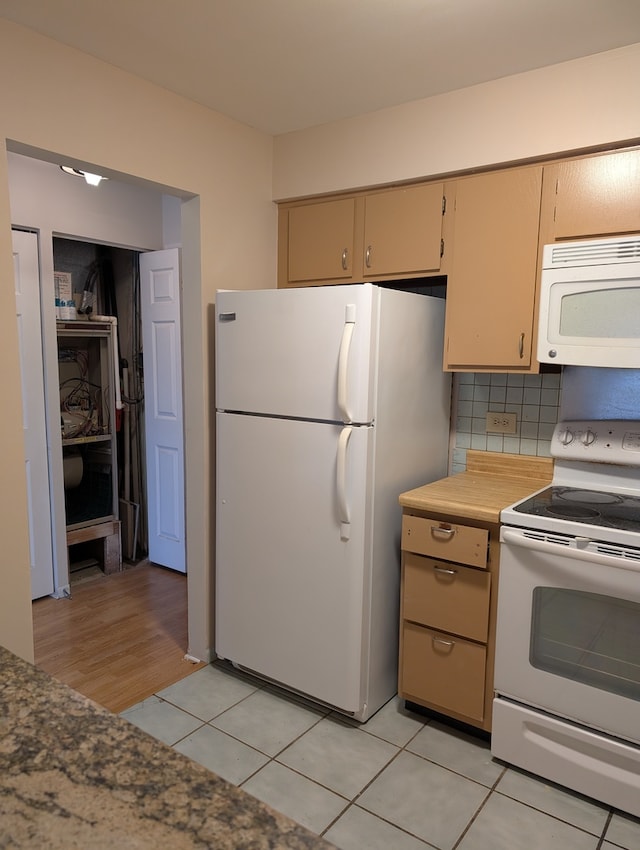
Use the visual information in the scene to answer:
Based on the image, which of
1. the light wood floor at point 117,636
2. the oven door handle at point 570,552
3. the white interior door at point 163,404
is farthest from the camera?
the white interior door at point 163,404

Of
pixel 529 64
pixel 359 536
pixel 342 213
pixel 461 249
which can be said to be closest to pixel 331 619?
pixel 359 536

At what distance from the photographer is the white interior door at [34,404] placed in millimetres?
3088

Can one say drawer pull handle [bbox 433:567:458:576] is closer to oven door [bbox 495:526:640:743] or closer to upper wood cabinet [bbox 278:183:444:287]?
oven door [bbox 495:526:640:743]

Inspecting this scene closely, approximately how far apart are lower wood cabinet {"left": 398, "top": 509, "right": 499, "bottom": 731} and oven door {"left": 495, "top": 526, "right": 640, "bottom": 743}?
8cm

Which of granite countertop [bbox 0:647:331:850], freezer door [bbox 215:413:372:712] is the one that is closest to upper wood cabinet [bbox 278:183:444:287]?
freezer door [bbox 215:413:372:712]

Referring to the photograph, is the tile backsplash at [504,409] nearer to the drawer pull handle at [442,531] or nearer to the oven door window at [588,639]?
the drawer pull handle at [442,531]

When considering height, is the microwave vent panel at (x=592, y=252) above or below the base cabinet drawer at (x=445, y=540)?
above

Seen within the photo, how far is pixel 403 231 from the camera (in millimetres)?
2445

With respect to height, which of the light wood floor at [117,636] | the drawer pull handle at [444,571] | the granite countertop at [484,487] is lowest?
the light wood floor at [117,636]

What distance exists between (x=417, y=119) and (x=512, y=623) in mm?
1942

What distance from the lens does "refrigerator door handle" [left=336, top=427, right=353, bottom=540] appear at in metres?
2.11

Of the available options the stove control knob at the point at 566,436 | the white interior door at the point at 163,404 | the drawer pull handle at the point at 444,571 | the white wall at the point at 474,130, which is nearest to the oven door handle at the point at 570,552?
the drawer pull handle at the point at 444,571

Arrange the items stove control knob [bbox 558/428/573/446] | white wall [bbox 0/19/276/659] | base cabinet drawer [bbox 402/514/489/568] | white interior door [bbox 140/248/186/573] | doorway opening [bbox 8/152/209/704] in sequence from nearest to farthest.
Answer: white wall [bbox 0/19/276/659] < base cabinet drawer [bbox 402/514/489/568] < stove control knob [bbox 558/428/573/446] < doorway opening [bbox 8/152/209/704] < white interior door [bbox 140/248/186/573]

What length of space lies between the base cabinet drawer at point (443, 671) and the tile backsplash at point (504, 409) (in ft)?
2.65
